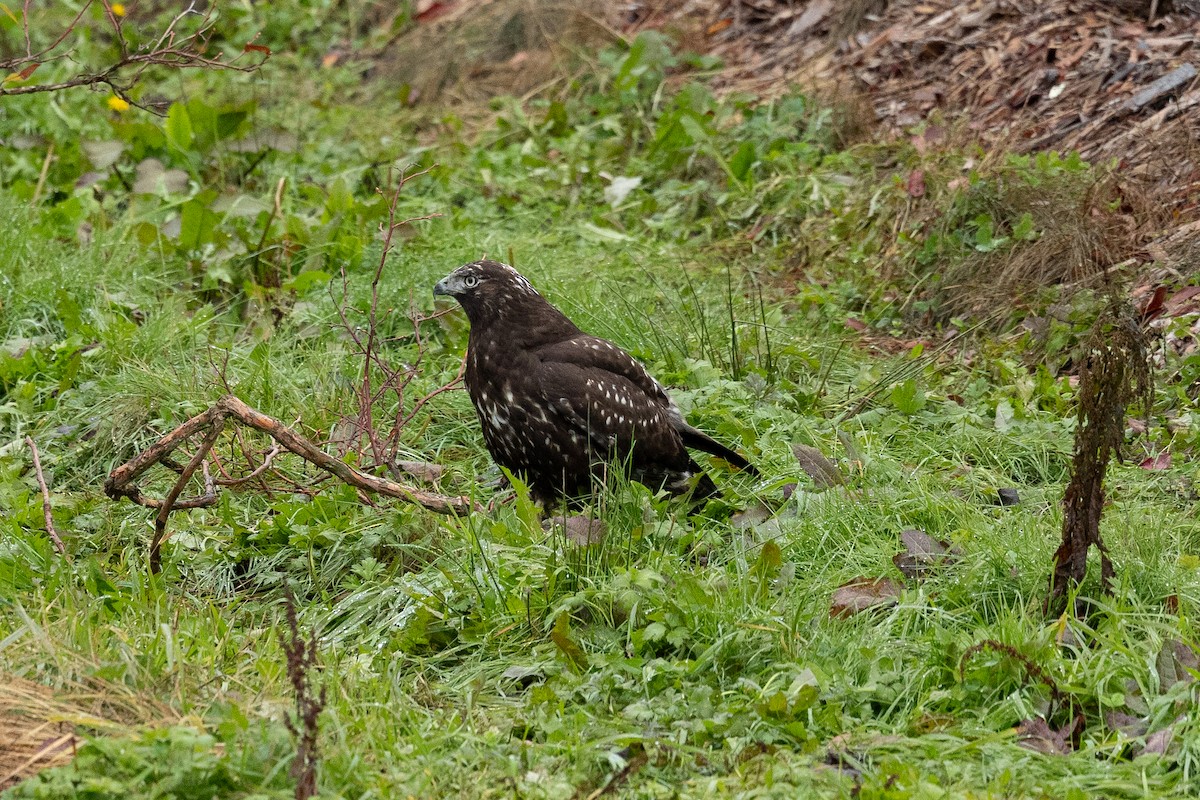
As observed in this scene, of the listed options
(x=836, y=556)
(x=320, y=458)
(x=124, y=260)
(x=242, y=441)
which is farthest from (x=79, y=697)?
(x=124, y=260)

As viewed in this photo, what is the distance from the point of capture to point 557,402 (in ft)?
15.6

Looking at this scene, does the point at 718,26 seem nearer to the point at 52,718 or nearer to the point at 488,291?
the point at 488,291

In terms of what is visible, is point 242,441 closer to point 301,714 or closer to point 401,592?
point 401,592

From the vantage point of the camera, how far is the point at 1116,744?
3199 millimetres

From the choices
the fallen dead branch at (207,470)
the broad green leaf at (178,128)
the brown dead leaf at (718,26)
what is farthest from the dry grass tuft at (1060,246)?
the broad green leaf at (178,128)

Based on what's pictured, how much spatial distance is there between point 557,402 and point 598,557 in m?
0.91

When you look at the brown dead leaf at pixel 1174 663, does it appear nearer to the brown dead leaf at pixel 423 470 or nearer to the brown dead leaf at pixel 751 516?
the brown dead leaf at pixel 751 516

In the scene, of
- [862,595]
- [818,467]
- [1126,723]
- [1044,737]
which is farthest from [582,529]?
[1126,723]

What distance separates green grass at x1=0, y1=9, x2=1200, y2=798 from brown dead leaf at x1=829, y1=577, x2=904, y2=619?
0.16 ft

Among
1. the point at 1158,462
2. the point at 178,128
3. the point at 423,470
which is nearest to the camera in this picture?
the point at 1158,462

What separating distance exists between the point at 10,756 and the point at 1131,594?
2.87 metres

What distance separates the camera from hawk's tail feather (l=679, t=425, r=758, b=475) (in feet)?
16.3

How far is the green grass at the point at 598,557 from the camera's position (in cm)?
319

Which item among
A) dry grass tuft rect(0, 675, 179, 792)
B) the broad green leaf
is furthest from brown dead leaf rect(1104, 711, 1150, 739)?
the broad green leaf
